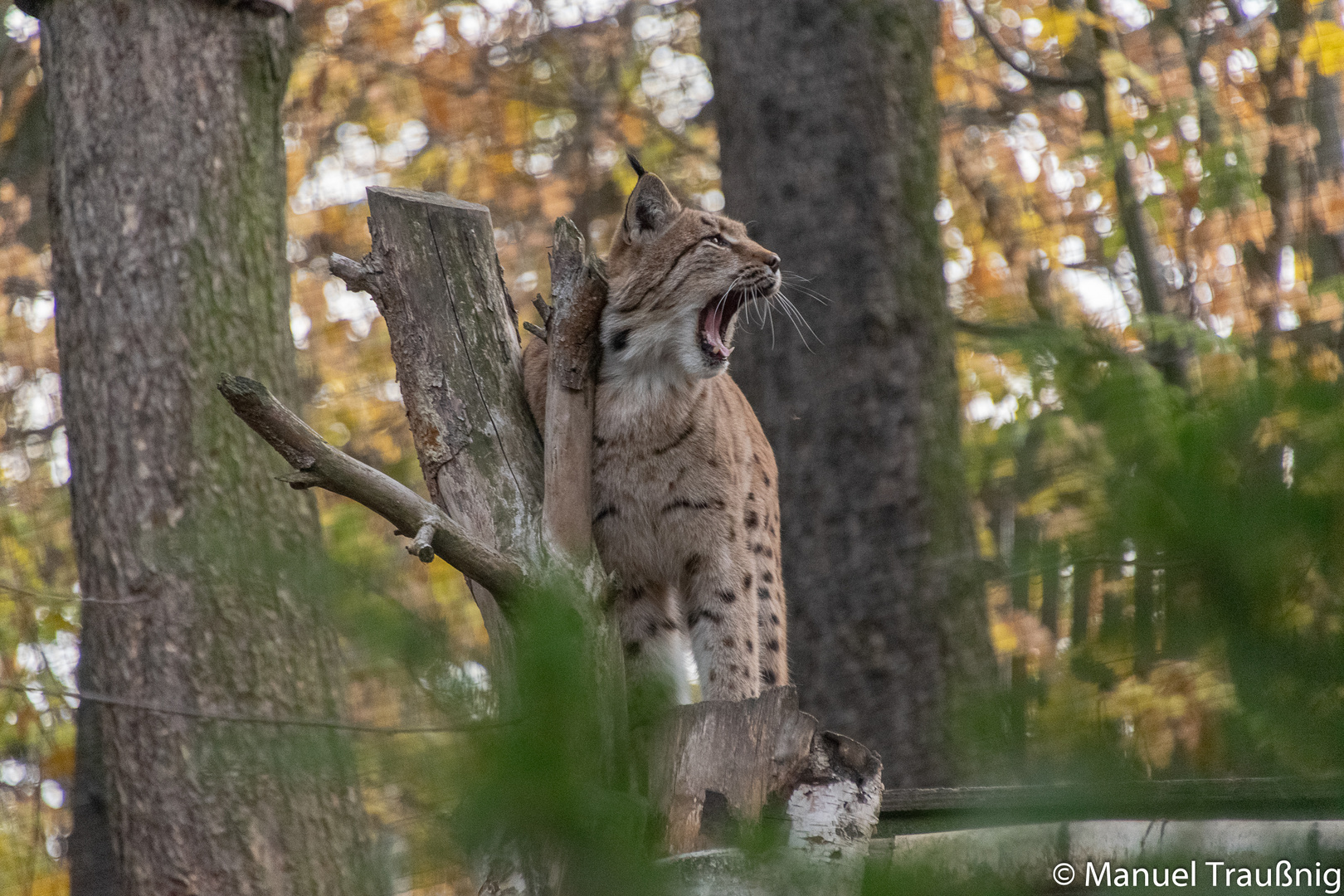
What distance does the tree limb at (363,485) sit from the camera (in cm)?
244

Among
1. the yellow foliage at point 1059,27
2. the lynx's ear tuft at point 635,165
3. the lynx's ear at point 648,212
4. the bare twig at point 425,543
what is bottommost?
the bare twig at point 425,543

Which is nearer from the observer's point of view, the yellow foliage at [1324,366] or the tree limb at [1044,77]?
the yellow foliage at [1324,366]

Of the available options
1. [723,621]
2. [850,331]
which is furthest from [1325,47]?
[723,621]

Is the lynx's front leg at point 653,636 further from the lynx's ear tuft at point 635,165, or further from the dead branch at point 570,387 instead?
the lynx's ear tuft at point 635,165

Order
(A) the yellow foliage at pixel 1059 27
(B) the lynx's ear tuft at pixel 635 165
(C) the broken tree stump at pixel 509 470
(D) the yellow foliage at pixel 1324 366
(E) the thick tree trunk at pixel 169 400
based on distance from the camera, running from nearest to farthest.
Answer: (D) the yellow foliage at pixel 1324 366
(C) the broken tree stump at pixel 509 470
(B) the lynx's ear tuft at pixel 635 165
(E) the thick tree trunk at pixel 169 400
(A) the yellow foliage at pixel 1059 27

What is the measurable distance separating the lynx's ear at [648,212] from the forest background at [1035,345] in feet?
3.88

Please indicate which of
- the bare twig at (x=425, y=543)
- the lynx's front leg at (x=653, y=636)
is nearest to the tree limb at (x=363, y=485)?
the bare twig at (x=425, y=543)

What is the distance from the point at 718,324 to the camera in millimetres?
3977

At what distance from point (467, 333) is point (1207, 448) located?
2657mm

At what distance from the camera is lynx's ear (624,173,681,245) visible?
3.95m

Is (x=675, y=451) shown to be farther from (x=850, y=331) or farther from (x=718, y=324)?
(x=850, y=331)

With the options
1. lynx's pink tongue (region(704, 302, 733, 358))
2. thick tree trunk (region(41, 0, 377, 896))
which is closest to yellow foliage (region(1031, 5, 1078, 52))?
lynx's pink tongue (region(704, 302, 733, 358))

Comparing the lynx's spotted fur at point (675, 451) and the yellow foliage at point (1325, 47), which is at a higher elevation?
the yellow foliage at point (1325, 47)

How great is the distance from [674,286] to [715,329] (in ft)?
0.65
